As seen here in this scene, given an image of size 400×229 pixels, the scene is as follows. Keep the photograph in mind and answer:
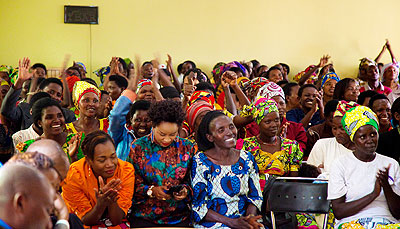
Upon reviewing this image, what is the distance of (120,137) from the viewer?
4543mm

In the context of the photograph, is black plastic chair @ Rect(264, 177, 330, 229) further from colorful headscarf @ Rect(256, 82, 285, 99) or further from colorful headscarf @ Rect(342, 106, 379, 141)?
colorful headscarf @ Rect(256, 82, 285, 99)

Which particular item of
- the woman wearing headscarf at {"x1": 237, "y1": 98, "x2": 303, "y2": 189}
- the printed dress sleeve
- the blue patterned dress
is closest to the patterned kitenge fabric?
the woman wearing headscarf at {"x1": 237, "y1": 98, "x2": 303, "y2": 189}

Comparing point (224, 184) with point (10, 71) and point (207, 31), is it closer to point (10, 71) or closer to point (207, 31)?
point (10, 71)

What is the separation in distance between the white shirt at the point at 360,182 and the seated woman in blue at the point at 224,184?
1.94 feet

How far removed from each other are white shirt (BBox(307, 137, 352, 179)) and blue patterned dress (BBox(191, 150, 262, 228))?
961 millimetres

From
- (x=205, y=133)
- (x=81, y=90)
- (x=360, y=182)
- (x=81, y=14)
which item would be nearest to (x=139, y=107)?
(x=205, y=133)

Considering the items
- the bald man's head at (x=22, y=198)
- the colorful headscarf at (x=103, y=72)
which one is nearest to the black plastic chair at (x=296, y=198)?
the bald man's head at (x=22, y=198)

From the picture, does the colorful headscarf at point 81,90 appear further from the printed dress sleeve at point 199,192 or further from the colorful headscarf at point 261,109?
the printed dress sleeve at point 199,192

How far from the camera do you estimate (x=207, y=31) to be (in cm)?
1155

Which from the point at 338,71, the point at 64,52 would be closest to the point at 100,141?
the point at 64,52

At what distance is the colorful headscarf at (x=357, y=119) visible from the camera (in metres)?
4.02

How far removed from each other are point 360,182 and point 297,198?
48 cm

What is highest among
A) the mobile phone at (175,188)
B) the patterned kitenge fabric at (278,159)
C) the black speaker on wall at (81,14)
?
the black speaker on wall at (81,14)

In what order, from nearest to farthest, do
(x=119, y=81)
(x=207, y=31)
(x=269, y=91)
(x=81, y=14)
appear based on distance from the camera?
(x=269, y=91)
(x=119, y=81)
(x=81, y=14)
(x=207, y=31)
